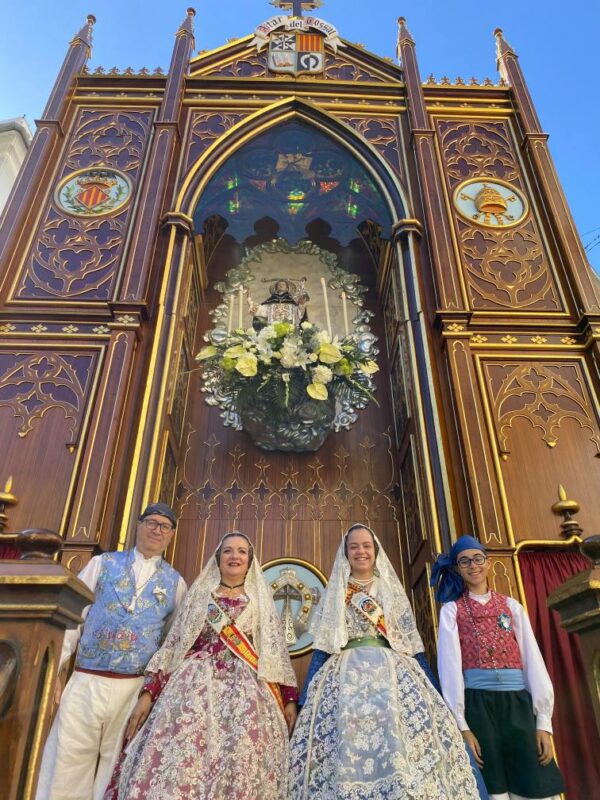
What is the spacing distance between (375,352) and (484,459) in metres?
2.15

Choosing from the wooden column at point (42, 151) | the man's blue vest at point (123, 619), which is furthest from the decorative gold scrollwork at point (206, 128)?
the man's blue vest at point (123, 619)

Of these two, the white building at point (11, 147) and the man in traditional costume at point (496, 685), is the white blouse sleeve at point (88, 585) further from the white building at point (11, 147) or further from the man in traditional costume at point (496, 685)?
the white building at point (11, 147)

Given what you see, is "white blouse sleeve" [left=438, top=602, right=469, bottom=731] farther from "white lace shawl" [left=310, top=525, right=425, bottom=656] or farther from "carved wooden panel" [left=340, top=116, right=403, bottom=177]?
"carved wooden panel" [left=340, top=116, right=403, bottom=177]

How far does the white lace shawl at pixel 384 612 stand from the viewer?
8.60ft

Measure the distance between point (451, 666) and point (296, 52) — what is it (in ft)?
21.2

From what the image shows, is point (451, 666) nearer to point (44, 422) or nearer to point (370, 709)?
point (370, 709)

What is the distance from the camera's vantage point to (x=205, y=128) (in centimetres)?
613

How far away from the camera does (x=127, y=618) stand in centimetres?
272

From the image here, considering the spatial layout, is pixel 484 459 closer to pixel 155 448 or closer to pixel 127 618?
pixel 155 448

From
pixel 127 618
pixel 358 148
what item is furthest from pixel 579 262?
pixel 127 618

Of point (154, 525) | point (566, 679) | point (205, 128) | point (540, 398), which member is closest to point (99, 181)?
point (205, 128)

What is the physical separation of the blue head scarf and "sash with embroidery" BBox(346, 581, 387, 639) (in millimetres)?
442

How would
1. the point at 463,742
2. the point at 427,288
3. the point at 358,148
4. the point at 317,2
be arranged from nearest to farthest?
the point at 463,742 → the point at 427,288 → the point at 358,148 → the point at 317,2

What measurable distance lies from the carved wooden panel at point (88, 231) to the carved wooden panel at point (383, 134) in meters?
2.09
